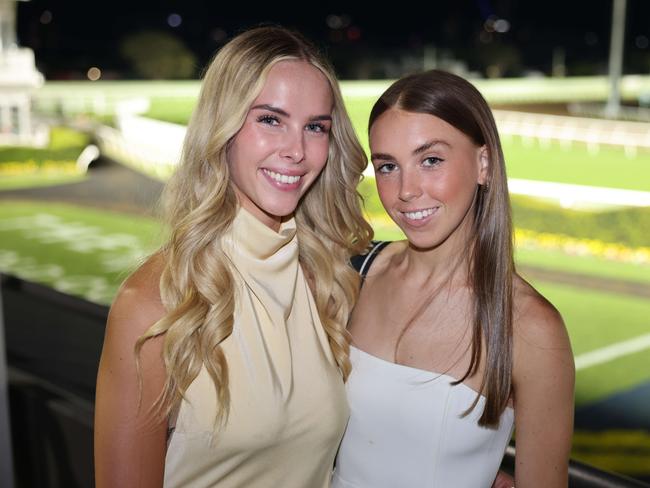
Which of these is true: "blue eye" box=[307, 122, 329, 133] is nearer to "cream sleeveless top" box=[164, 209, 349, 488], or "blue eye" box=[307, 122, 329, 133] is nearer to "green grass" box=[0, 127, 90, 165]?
"cream sleeveless top" box=[164, 209, 349, 488]

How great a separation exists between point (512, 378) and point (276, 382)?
50 centimetres

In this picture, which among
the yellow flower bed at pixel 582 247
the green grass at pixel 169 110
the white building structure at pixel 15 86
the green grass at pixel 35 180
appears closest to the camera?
the white building structure at pixel 15 86

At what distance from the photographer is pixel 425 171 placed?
5.49ft

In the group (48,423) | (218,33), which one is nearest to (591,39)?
(218,33)

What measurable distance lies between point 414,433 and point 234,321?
48cm

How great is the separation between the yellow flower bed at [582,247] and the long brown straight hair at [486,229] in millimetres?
7883

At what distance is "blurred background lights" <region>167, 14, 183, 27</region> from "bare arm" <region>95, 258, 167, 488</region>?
9.81 metres

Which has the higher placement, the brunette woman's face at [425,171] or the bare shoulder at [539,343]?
the brunette woman's face at [425,171]

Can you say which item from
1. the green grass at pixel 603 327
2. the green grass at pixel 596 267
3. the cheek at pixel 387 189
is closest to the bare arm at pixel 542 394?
the cheek at pixel 387 189

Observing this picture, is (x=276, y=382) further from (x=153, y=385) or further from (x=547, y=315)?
(x=547, y=315)

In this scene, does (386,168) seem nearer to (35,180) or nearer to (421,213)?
(421,213)

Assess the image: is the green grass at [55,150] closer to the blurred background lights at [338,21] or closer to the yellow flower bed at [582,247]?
the blurred background lights at [338,21]

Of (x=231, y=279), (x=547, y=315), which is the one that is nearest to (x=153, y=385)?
(x=231, y=279)

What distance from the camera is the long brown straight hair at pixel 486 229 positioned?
1.60m
